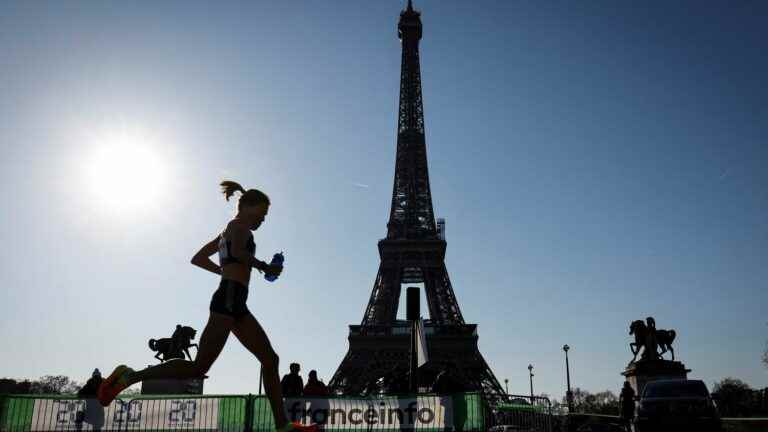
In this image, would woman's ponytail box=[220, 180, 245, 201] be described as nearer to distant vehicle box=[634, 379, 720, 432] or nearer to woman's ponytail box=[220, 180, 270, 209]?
woman's ponytail box=[220, 180, 270, 209]

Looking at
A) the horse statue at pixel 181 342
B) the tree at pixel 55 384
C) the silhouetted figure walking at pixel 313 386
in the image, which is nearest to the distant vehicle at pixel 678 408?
the silhouetted figure walking at pixel 313 386

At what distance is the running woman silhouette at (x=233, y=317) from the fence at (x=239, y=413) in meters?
3.67

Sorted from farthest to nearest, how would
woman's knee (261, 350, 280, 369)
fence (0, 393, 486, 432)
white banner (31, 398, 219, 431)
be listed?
white banner (31, 398, 219, 431) → fence (0, 393, 486, 432) → woman's knee (261, 350, 280, 369)

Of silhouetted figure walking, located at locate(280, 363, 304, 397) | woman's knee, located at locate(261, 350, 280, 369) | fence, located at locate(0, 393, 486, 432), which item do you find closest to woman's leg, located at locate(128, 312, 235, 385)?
woman's knee, located at locate(261, 350, 280, 369)

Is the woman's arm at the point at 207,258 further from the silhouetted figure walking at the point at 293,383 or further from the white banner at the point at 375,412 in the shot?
the silhouetted figure walking at the point at 293,383

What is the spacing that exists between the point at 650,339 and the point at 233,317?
17247 millimetres

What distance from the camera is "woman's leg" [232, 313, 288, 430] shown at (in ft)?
14.5

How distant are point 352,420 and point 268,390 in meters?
4.03

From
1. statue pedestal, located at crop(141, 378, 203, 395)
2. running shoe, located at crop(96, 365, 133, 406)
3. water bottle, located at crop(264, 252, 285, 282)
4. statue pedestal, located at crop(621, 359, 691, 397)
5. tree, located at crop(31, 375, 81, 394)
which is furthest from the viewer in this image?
tree, located at crop(31, 375, 81, 394)

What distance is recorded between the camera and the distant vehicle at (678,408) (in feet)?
35.8

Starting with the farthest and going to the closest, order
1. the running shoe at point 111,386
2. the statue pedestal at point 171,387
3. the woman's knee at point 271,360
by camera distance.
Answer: the statue pedestal at point 171,387 < the woman's knee at point 271,360 < the running shoe at point 111,386

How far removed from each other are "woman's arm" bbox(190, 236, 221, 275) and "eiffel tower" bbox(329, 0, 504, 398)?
34.4 metres

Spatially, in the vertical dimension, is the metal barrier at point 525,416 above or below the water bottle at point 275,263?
below

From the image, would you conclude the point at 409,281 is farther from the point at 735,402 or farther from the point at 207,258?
the point at 207,258
